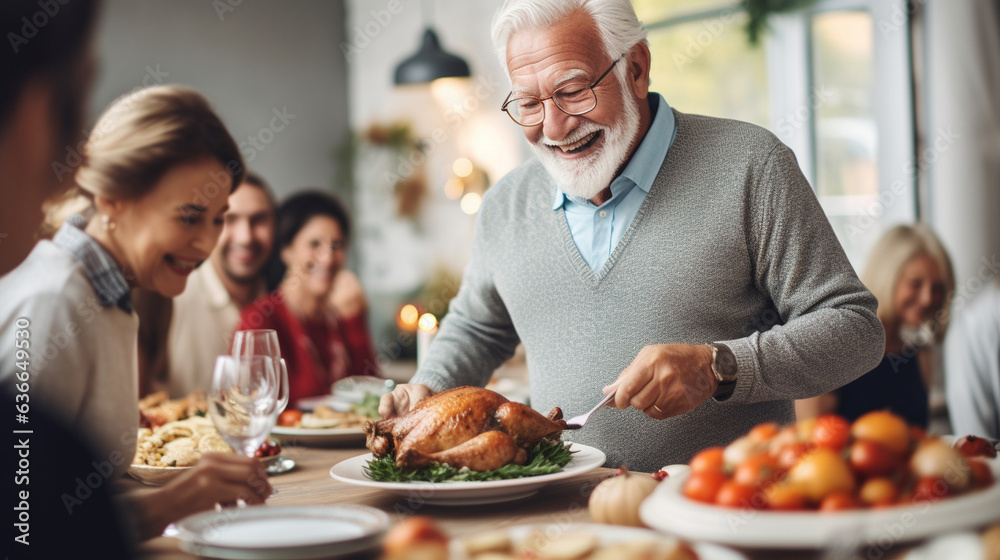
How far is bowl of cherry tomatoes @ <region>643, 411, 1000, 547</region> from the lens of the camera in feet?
2.72

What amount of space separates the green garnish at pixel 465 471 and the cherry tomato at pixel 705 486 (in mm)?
375

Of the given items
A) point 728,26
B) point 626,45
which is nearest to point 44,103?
point 626,45

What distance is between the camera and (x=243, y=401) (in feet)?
4.04

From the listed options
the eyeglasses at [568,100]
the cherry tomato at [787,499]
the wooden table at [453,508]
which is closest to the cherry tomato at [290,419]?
the wooden table at [453,508]

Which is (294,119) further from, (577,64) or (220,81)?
(577,64)

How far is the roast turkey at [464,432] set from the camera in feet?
4.22

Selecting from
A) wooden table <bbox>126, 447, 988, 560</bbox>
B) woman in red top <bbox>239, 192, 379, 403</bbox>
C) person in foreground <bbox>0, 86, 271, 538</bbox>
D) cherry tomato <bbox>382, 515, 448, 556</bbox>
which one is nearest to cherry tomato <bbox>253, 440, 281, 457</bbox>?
wooden table <bbox>126, 447, 988, 560</bbox>

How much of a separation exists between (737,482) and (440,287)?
5.12 m

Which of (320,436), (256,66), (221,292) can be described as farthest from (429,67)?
(320,436)

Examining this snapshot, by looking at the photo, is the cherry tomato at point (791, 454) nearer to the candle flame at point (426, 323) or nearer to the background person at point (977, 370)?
the candle flame at point (426, 323)

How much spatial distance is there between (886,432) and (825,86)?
4.26 m

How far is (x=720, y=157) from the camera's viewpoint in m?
1.75

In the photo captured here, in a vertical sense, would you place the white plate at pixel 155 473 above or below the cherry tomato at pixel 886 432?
below

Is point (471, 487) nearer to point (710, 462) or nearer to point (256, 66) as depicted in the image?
point (710, 462)
